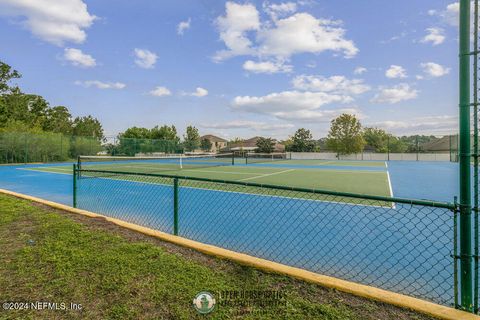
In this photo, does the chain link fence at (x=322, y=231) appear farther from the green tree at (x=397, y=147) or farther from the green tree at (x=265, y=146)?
the green tree at (x=265, y=146)

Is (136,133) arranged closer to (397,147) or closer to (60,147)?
(60,147)

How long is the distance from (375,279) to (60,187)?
10957mm

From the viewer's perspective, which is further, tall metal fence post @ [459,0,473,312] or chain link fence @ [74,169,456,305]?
chain link fence @ [74,169,456,305]

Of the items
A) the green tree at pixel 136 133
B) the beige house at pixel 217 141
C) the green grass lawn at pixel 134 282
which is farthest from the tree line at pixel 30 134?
the beige house at pixel 217 141

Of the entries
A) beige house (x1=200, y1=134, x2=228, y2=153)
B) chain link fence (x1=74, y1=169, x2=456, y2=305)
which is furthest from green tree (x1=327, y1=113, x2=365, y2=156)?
beige house (x1=200, y1=134, x2=228, y2=153)

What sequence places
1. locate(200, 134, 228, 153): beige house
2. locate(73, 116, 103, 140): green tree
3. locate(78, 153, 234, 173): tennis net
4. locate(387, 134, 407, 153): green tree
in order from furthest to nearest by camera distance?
1. locate(200, 134, 228, 153): beige house
2. locate(73, 116, 103, 140): green tree
3. locate(387, 134, 407, 153): green tree
4. locate(78, 153, 234, 173): tennis net

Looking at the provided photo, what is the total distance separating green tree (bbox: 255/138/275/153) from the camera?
53.9 m

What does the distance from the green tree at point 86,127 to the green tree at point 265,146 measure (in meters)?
28.9

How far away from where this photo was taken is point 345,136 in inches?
1510

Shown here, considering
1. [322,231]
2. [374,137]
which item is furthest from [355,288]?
[374,137]

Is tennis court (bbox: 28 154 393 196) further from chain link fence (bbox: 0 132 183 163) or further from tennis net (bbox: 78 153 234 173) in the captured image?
chain link fence (bbox: 0 132 183 163)

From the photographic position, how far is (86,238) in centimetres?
408

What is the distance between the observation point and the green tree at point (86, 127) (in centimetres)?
4922

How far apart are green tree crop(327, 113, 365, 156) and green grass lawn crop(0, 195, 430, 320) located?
37340mm
